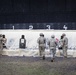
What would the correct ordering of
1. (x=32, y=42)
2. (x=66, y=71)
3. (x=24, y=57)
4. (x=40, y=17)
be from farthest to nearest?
(x=40, y=17) → (x=32, y=42) → (x=24, y=57) → (x=66, y=71)

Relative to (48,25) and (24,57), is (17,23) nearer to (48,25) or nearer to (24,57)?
(48,25)

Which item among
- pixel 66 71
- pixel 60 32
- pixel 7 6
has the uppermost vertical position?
pixel 7 6

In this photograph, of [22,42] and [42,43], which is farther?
[22,42]

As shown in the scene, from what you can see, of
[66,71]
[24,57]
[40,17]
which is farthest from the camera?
[40,17]

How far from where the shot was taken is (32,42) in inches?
947

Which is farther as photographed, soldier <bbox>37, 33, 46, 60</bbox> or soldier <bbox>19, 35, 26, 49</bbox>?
soldier <bbox>19, 35, 26, 49</bbox>

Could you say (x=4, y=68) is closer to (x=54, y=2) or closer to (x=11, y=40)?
(x=11, y=40)

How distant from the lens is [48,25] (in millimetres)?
27438

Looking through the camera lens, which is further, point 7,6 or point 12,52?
point 7,6

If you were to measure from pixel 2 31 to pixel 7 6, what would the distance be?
10.2ft

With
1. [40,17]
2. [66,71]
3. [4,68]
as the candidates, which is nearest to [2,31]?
Answer: [40,17]

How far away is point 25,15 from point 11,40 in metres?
4.08

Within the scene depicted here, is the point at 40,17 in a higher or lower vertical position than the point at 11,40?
higher

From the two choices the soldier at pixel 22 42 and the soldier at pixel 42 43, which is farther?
the soldier at pixel 22 42
